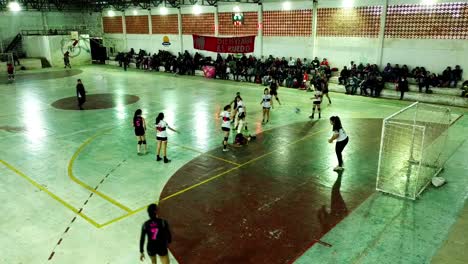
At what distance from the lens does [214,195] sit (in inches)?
396

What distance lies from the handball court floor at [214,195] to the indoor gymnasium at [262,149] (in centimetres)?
5

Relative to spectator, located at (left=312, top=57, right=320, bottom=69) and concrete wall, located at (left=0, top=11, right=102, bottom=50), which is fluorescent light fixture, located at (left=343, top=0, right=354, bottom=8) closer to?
spectator, located at (left=312, top=57, right=320, bottom=69)

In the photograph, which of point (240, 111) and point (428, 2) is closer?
point (240, 111)

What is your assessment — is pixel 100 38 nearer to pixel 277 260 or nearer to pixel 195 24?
pixel 195 24

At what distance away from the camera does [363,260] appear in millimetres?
7141

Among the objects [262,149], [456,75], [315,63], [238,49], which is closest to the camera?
[262,149]

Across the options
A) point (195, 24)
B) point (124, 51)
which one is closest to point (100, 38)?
point (124, 51)

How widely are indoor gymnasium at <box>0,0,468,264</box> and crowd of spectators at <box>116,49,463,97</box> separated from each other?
0.12 metres

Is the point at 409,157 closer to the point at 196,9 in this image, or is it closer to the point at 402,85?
the point at 402,85

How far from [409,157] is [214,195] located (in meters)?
6.93

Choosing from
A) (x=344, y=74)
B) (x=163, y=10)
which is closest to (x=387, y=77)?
(x=344, y=74)

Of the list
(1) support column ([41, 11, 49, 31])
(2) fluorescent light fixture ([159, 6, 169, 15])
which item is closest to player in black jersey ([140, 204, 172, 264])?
(2) fluorescent light fixture ([159, 6, 169, 15])

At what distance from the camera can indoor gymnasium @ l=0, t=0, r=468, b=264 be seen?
7863mm

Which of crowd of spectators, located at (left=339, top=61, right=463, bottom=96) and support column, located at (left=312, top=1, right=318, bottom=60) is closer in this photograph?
crowd of spectators, located at (left=339, top=61, right=463, bottom=96)
